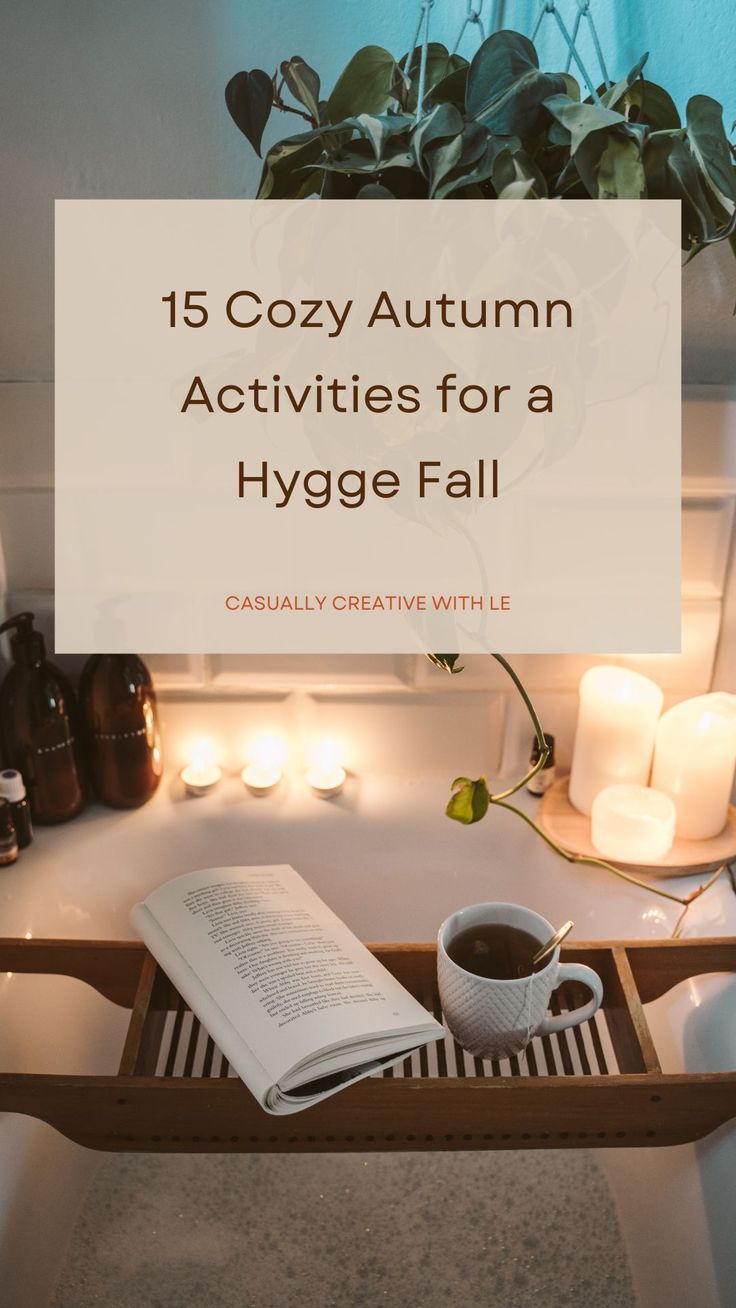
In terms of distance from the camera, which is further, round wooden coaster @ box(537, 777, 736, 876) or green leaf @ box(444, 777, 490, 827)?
round wooden coaster @ box(537, 777, 736, 876)

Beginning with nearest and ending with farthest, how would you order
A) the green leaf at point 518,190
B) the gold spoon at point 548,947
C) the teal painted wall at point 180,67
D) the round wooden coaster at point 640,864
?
1. the green leaf at point 518,190
2. the gold spoon at point 548,947
3. the teal painted wall at point 180,67
4. the round wooden coaster at point 640,864

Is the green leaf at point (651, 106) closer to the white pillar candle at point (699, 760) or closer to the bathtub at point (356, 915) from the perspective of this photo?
the white pillar candle at point (699, 760)

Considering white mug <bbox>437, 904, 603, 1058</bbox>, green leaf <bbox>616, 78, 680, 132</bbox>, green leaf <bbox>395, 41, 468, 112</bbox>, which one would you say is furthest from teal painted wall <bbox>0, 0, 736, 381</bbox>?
white mug <bbox>437, 904, 603, 1058</bbox>

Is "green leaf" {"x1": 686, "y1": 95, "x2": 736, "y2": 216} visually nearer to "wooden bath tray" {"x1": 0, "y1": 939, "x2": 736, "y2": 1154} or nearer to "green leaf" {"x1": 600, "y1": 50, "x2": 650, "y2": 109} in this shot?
"green leaf" {"x1": 600, "y1": 50, "x2": 650, "y2": 109}

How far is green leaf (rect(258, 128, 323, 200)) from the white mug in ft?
1.96

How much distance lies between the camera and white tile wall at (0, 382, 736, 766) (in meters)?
1.12

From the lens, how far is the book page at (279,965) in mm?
757

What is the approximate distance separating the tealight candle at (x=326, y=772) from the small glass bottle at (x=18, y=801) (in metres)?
0.33

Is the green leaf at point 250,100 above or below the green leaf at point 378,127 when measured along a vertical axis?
above

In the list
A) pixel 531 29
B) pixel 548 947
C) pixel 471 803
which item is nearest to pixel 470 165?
pixel 531 29

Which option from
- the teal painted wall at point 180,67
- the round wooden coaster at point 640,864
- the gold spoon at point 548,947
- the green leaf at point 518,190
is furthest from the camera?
the round wooden coaster at point 640,864

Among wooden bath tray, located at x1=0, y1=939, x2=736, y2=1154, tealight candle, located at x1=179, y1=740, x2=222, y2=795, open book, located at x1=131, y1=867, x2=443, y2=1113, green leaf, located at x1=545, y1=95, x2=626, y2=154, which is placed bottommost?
wooden bath tray, located at x1=0, y1=939, x2=736, y2=1154

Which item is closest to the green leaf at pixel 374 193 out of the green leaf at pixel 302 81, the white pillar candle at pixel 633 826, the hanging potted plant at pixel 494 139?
the hanging potted plant at pixel 494 139

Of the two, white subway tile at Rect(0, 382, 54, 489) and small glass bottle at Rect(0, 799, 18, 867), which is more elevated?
white subway tile at Rect(0, 382, 54, 489)
